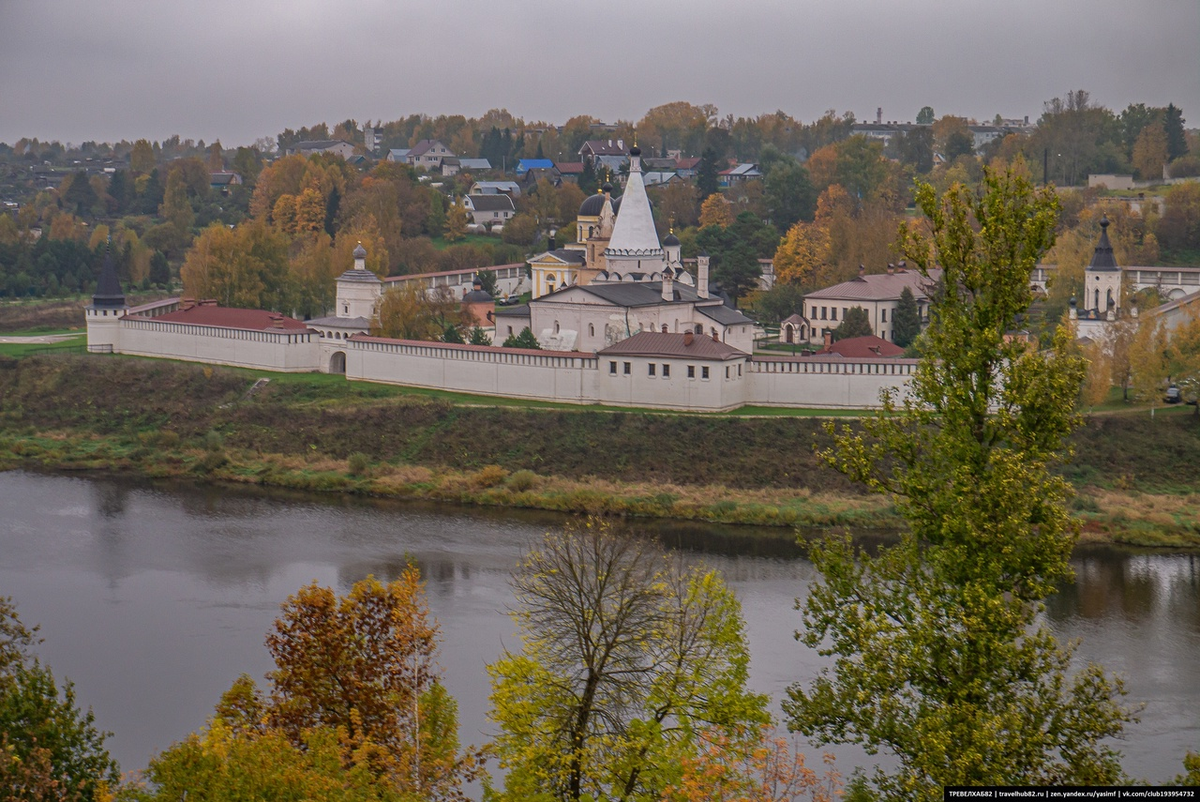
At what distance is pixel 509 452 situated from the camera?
26.0m

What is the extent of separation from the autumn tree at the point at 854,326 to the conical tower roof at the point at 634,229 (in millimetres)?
3953

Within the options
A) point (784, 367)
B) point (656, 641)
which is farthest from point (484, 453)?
point (656, 641)

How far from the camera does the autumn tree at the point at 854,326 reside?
106 ft

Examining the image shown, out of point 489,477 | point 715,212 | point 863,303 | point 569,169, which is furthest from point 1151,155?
point 489,477

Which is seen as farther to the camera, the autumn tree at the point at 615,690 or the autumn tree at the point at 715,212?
the autumn tree at the point at 715,212

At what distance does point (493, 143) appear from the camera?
8175 cm

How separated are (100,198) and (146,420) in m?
41.4

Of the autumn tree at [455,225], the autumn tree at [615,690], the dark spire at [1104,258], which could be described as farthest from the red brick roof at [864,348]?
the autumn tree at [455,225]

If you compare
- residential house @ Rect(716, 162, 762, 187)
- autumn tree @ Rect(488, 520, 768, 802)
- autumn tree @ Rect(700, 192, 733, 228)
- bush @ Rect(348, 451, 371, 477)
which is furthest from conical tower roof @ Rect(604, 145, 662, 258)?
residential house @ Rect(716, 162, 762, 187)

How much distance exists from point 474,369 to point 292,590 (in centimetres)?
1046

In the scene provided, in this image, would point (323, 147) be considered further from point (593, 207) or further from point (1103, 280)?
point (1103, 280)

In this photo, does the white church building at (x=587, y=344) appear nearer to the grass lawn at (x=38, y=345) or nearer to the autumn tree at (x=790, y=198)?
the grass lawn at (x=38, y=345)

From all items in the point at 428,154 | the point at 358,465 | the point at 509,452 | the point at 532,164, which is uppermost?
the point at 428,154

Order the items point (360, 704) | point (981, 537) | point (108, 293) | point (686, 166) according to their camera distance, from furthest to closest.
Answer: point (686, 166) < point (108, 293) < point (360, 704) < point (981, 537)
